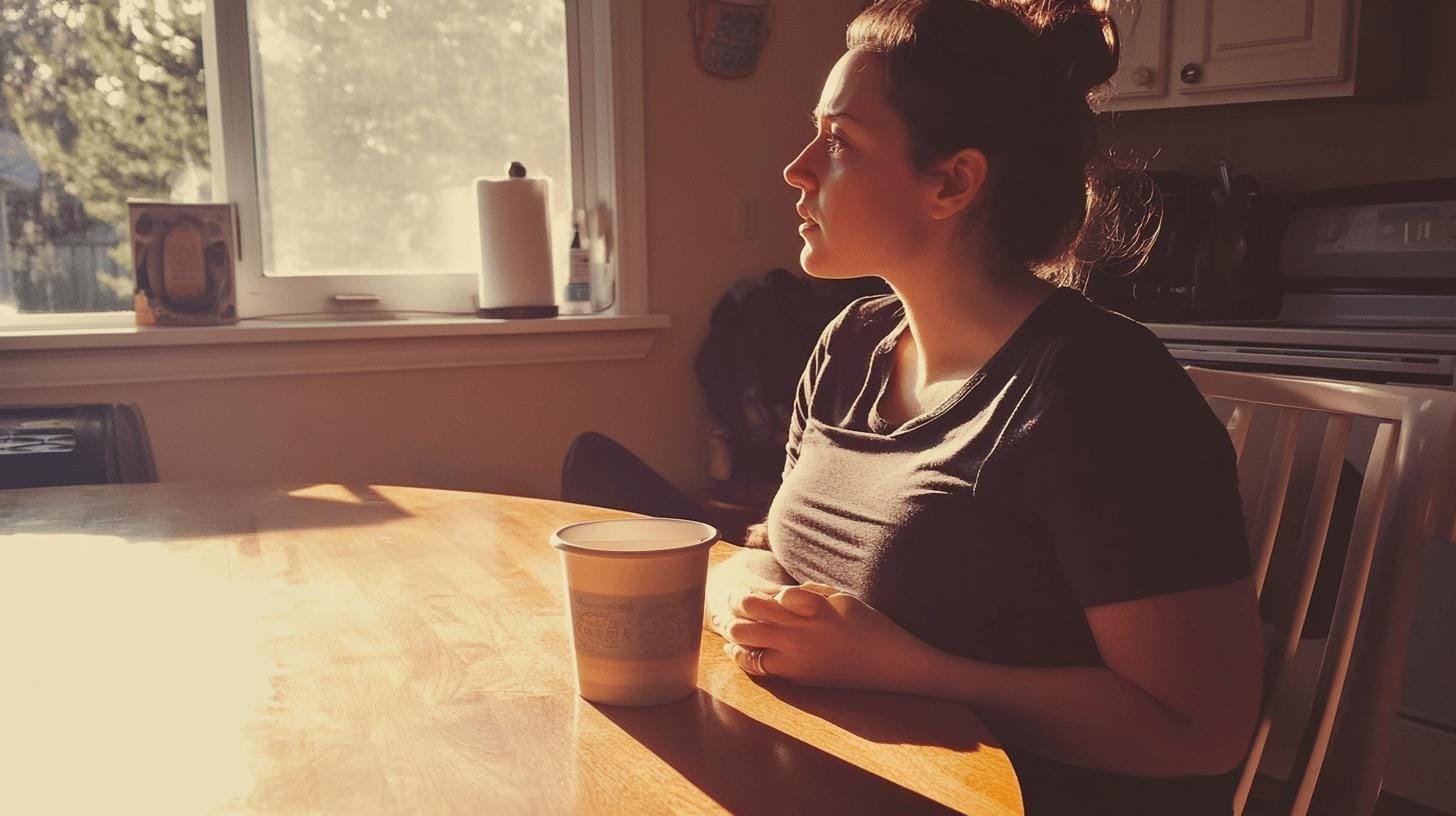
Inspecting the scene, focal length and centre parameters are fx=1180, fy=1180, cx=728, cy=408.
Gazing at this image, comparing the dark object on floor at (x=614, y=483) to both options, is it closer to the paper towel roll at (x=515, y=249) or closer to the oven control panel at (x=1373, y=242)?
the paper towel roll at (x=515, y=249)

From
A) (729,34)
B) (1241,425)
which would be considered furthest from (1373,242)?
(1241,425)

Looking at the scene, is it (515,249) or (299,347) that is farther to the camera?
(515,249)

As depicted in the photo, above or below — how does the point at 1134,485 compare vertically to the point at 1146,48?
below

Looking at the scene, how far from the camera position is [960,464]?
0.90 metres

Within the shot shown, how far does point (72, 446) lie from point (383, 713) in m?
1.30

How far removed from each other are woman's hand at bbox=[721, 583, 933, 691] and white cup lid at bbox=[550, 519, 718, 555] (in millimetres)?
80

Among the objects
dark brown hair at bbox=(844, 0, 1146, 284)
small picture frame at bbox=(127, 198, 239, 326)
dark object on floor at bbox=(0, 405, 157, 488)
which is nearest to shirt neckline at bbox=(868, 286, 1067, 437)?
dark brown hair at bbox=(844, 0, 1146, 284)

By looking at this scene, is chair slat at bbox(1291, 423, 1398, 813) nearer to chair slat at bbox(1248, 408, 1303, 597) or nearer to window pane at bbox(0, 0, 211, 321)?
chair slat at bbox(1248, 408, 1303, 597)

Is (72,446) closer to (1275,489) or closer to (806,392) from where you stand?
(806,392)

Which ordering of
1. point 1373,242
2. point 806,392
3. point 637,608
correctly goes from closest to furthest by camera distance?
point 637,608 < point 806,392 < point 1373,242

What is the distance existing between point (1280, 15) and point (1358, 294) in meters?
0.63

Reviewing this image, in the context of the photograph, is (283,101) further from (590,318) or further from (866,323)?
(866,323)

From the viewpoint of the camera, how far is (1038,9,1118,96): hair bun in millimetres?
1058

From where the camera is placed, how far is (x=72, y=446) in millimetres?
1781
